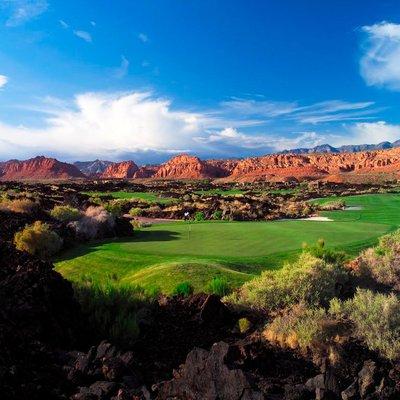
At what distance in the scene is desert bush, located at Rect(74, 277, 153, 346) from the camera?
27.7 feet

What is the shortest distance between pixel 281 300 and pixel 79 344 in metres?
4.06

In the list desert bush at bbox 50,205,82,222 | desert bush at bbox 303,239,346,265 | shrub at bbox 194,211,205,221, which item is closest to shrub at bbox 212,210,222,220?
shrub at bbox 194,211,205,221

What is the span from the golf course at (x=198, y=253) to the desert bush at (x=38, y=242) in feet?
2.16

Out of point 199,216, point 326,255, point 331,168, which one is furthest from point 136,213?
point 331,168

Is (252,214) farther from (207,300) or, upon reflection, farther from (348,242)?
(207,300)

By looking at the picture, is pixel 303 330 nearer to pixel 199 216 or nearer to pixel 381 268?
pixel 381 268

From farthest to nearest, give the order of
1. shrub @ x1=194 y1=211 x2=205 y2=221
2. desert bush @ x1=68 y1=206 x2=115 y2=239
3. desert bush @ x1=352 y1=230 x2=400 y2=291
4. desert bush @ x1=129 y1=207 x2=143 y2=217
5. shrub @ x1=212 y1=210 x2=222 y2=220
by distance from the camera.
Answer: desert bush @ x1=129 y1=207 x2=143 y2=217 → shrub @ x1=212 y1=210 x2=222 y2=220 → shrub @ x1=194 y1=211 x2=205 y2=221 → desert bush @ x1=68 y1=206 x2=115 y2=239 → desert bush @ x1=352 y1=230 x2=400 y2=291

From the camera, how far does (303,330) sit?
26.9ft

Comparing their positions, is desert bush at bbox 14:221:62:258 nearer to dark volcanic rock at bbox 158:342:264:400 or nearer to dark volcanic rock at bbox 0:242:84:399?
dark volcanic rock at bbox 0:242:84:399

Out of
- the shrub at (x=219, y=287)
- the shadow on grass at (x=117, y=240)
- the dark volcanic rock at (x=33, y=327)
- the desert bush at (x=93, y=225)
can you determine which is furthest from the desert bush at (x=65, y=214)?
the dark volcanic rock at (x=33, y=327)

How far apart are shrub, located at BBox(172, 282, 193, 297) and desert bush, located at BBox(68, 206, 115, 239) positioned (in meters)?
11.3

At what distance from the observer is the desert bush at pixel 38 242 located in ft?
57.8

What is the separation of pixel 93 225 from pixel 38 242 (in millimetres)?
4552

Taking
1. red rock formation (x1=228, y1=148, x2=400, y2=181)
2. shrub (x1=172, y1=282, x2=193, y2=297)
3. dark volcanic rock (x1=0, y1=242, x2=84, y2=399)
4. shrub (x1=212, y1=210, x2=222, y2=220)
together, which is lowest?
shrub (x1=212, y1=210, x2=222, y2=220)
